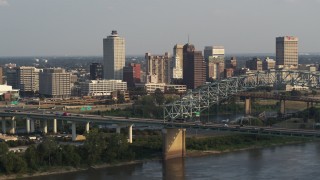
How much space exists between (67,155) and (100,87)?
39.2 meters

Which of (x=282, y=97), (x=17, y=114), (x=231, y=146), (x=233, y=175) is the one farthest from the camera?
(x=282, y=97)

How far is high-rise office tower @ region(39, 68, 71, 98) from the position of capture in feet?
203

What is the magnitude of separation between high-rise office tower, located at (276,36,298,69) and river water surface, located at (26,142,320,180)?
56.4 meters

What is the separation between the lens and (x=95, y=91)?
62.8m

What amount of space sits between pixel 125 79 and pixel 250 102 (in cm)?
2592

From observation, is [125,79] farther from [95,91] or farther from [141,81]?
[95,91]

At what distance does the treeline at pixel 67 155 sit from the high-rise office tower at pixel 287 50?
59.6 metres

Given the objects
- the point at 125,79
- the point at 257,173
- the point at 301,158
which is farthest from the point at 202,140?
the point at 125,79

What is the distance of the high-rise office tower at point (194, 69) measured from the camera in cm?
6344

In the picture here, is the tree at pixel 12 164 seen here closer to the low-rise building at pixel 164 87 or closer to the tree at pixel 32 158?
the tree at pixel 32 158

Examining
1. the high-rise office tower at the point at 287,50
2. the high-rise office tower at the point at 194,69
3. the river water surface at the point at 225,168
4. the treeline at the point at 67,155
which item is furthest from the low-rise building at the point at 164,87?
the treeline at the point at 67,155

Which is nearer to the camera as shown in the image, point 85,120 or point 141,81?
point 85,120

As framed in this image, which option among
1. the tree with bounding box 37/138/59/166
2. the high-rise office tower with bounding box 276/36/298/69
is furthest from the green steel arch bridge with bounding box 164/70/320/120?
the high-rise office tower with bounding box 276/36/298/69

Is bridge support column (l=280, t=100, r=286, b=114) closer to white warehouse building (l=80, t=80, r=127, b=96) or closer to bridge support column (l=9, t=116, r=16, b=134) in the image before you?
bridge support column (l=9, t=116, r=16, b=134)
